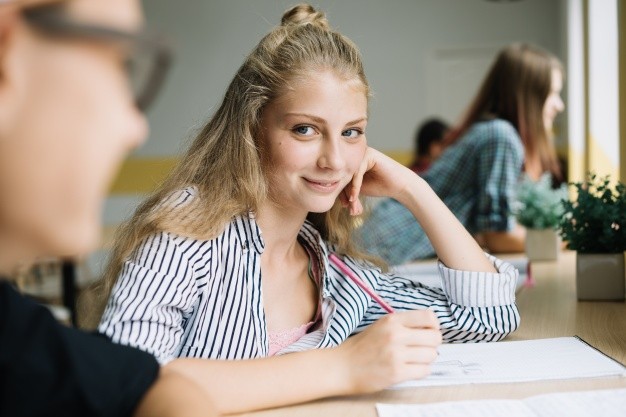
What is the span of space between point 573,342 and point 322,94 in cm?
60

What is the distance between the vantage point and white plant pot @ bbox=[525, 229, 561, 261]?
8.78ft

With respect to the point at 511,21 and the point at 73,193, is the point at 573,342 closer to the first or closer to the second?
the point at 73,193

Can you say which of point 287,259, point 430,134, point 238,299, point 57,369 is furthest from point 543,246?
point 430,134

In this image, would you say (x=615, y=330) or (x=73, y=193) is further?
(x=615, y=330)

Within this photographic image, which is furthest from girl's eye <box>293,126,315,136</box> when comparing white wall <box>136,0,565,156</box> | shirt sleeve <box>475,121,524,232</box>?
white wall <box>136,0,565,156</box>

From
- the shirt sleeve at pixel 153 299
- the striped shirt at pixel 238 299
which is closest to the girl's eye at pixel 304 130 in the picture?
the striped shirt at pixel 238 299

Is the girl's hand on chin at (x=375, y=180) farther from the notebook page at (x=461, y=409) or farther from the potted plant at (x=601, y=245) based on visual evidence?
the notebook page at (x=461, y=409)

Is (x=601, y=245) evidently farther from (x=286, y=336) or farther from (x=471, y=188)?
(x=471, y=188)

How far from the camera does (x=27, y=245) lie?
0.44 meters

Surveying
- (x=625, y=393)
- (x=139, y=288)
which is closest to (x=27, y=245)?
(x=139, y=288)

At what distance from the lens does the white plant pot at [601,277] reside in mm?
1847

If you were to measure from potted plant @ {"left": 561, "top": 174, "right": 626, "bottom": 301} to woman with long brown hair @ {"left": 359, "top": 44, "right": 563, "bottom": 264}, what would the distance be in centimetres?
95

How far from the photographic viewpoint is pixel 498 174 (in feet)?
9.79

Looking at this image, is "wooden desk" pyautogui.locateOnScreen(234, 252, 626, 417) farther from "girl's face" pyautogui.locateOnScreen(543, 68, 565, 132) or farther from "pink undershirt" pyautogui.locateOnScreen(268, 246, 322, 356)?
"girl's face" pyautogui.locateOnScreen(543, 68, 565, 132)
